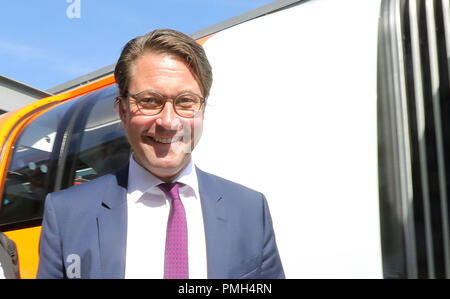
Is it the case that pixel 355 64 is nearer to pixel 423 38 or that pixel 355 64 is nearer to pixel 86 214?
pixel 423 38

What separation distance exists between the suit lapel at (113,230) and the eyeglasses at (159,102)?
27 cm

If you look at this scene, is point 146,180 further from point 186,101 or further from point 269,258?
point 269,258

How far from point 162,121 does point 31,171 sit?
2245mm

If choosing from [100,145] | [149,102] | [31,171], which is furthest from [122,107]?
[31,171]

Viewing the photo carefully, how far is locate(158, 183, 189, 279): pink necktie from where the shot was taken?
1309 mm

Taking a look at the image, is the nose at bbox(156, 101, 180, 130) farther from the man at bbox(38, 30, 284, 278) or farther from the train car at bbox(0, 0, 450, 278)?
the train car at bbox(0, 0, 450, 278)

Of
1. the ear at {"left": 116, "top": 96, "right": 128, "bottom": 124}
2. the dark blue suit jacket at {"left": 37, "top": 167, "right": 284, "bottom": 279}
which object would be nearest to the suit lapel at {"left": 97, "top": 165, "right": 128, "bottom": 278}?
the dark blue suit jacket at {"left": 37, "top": 167, "right": 284, "bottom": 279}

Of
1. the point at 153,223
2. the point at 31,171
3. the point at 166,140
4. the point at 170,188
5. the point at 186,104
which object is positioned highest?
the point at 31,171

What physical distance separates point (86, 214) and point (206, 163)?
80 centimetres

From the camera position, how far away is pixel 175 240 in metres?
1.35

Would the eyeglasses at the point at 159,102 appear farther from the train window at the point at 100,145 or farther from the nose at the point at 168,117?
the train window at the point at 100,145

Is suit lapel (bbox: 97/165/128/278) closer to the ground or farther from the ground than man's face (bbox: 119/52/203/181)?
closer to the ground

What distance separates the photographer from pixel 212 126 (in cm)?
211

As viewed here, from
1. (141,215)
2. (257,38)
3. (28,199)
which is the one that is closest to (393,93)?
(257,38)
